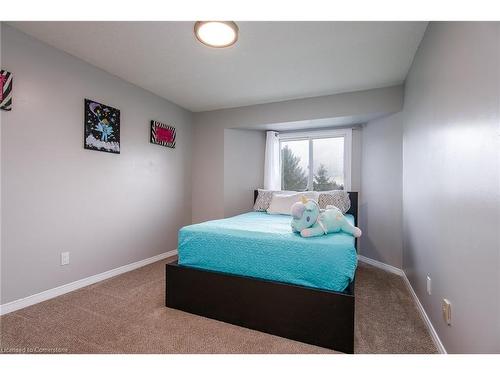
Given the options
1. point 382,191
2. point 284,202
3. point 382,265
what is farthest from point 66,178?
point 382,265

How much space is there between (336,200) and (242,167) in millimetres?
1615

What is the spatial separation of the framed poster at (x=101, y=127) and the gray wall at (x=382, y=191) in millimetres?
3240

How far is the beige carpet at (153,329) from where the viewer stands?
4.88 ft

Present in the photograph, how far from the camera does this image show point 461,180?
1206 mm

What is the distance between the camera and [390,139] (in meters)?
2.98

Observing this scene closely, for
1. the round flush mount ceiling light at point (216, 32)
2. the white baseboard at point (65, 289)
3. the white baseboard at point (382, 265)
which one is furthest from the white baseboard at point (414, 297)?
the white baseboard at point (65, 289)

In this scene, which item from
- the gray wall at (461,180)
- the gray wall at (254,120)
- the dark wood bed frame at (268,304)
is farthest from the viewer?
the gray wall at (254,120)

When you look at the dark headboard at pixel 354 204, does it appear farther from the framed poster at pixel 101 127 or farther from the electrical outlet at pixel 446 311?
the framed poster at pixel 101 127

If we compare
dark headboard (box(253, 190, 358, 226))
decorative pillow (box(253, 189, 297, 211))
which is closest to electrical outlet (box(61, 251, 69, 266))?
decorative pillow (box(253, 189, 297, 211))

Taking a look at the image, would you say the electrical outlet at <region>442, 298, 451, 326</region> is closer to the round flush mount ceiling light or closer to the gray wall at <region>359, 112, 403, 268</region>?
the gray wall at <region>359, 112, 403, 268</region>

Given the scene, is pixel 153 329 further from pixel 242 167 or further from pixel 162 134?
pixel 242 167

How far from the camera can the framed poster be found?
2418 millimetres
